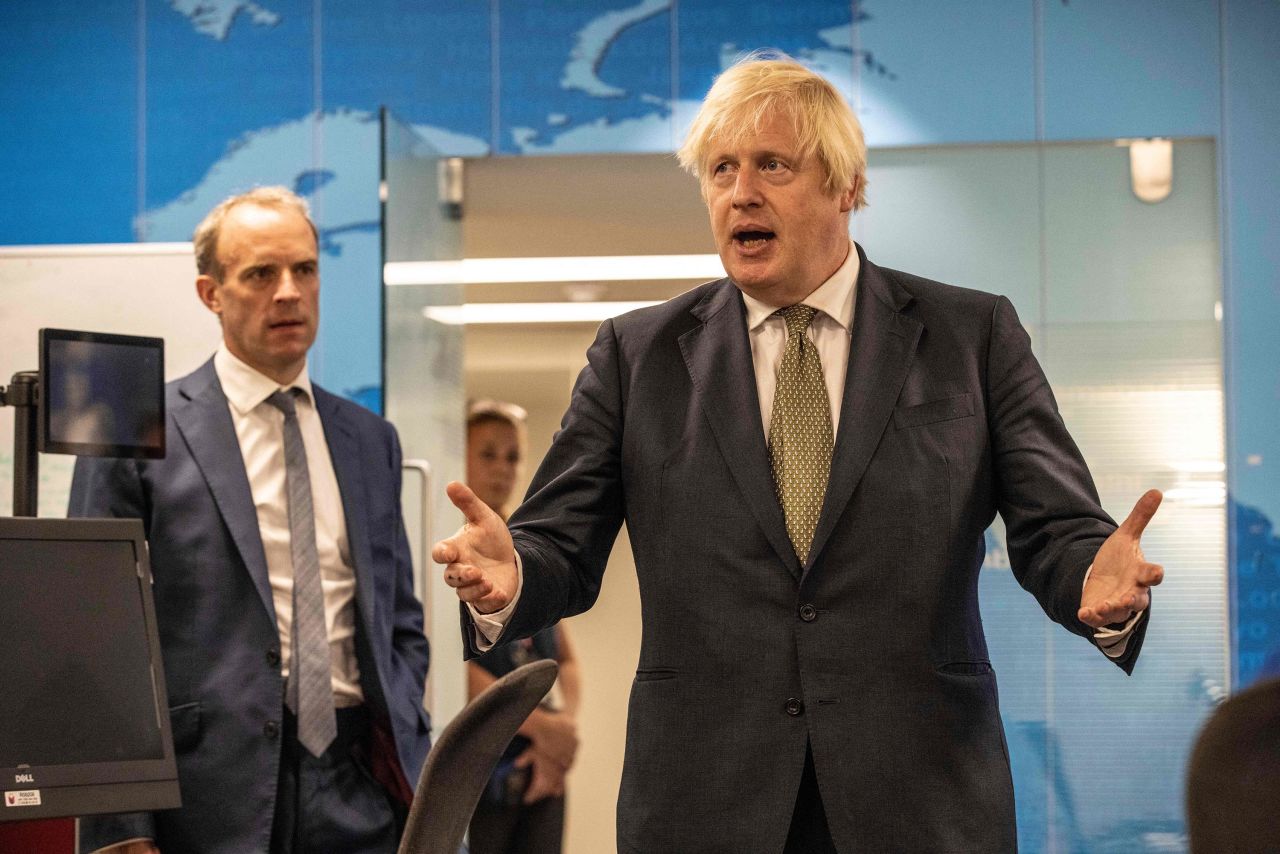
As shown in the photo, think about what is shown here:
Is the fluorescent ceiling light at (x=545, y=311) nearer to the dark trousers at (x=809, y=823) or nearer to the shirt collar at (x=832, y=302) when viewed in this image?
the shirt collar at (x=832, y=302)

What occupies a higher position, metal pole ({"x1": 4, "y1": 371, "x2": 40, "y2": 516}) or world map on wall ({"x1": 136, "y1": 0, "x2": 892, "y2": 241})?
world map on wall ({"x1": 136, "y1": 0, "x2": 892, "y2": 241})

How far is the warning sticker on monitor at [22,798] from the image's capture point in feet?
5.97

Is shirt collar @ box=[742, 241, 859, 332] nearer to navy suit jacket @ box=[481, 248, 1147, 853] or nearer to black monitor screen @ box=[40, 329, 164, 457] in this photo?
navy suit jacket @ box=[481, 248, 1147, 853]

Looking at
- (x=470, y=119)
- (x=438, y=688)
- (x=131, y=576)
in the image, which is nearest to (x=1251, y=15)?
(x=470, y=119)

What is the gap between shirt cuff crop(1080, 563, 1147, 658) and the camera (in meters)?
1.76

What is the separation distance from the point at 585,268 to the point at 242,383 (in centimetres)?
214

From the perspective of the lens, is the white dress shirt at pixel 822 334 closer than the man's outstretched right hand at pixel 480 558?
No

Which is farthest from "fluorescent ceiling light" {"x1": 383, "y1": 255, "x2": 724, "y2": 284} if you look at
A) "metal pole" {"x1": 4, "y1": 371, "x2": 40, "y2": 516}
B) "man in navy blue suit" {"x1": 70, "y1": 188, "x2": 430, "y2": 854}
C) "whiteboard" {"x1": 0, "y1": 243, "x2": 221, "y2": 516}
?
"metal pole" {"x1": 4, "y1": 371, "x2": 40, "y2": 516}

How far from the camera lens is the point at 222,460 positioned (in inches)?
115

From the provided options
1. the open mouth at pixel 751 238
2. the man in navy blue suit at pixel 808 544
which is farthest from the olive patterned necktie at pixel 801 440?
the open mouth at pixel 751 238

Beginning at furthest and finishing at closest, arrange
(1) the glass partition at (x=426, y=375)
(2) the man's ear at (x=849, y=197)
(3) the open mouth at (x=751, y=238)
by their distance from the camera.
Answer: (1) the glass partition at (x=426, y=375), (2) the man's ear at (x=849, y=197), (3) the open mouth at (x=751, y=238)

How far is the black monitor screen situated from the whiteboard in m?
2.26

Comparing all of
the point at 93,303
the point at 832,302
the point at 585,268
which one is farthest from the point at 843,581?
the point at 93,303

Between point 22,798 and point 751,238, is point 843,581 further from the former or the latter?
point 22,798
